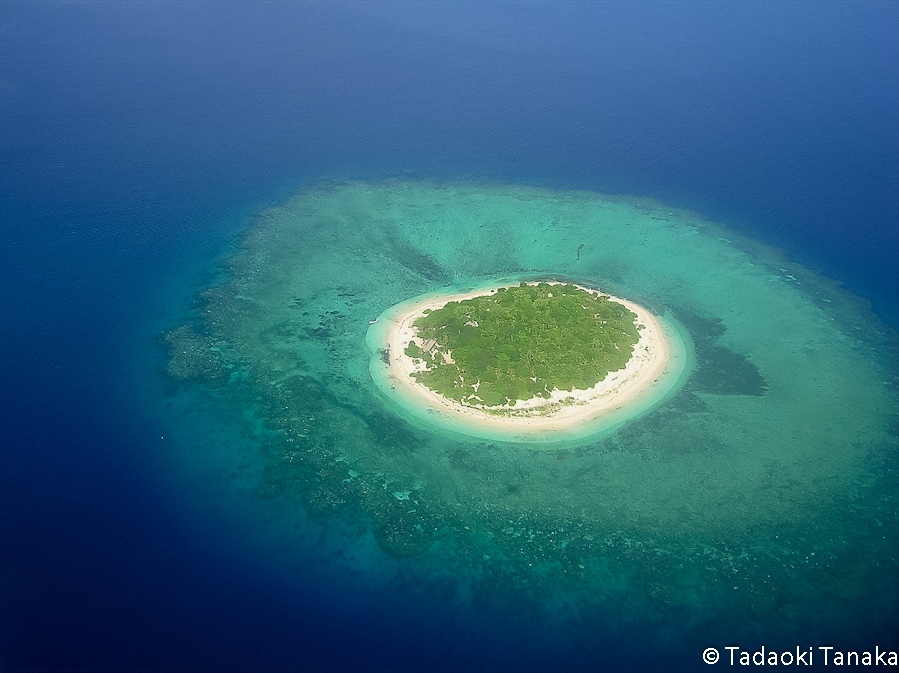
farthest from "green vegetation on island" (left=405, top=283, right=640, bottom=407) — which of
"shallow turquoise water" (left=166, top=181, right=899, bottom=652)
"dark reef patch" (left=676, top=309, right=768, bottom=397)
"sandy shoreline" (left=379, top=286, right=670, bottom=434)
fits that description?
"dark reef patch" (left=676, top=309, right=768, bottom=397)

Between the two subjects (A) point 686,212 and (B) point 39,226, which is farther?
→ (A) point 686,212

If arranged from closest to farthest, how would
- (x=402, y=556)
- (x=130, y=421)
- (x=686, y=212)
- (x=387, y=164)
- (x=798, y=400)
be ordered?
(x=402, y=556) < (x=130, y=421) < (x=798, y=400) < (x=686, y=212) < (x=387, y=164)

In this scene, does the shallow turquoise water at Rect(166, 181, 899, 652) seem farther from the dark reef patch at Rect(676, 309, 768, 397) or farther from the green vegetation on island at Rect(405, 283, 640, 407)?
the green vegetation on island at Rect(405, 283, 640, 407)

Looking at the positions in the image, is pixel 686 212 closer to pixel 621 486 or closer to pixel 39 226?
pixel 621 486

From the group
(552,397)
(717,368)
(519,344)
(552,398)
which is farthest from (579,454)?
(717,368)

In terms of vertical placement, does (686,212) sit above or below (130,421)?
above

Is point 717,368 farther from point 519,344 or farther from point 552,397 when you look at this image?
point 519,344

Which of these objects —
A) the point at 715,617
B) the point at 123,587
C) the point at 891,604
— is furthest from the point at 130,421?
the point at 891,604
